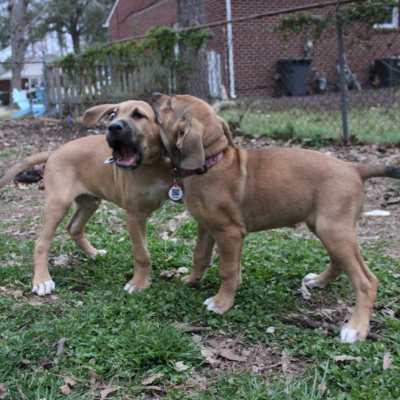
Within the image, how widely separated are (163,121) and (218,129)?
384 mm

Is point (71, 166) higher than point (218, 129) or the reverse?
the reverse

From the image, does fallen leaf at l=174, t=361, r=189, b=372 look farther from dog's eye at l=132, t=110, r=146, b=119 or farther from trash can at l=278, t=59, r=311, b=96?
trash can at l=278, t=59, r=311, b=96

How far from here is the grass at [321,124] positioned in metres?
9.44

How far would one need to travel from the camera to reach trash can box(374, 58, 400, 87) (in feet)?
36.7

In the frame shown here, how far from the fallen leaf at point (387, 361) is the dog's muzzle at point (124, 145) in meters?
2.08

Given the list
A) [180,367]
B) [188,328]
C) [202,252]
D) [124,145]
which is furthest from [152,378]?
[124,145]

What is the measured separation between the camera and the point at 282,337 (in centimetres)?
362

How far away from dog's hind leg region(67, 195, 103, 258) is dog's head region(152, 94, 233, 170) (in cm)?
147

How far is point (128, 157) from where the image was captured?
4137 millimetres

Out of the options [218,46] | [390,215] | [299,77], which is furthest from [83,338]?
[299,77]

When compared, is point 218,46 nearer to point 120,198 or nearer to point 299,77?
point 299,77

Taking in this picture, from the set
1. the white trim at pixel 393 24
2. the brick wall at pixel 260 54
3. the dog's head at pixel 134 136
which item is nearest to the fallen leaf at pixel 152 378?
the dog's head at pixel 134 136

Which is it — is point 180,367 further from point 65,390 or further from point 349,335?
point 349,335

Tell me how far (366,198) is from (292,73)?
12745 mm
